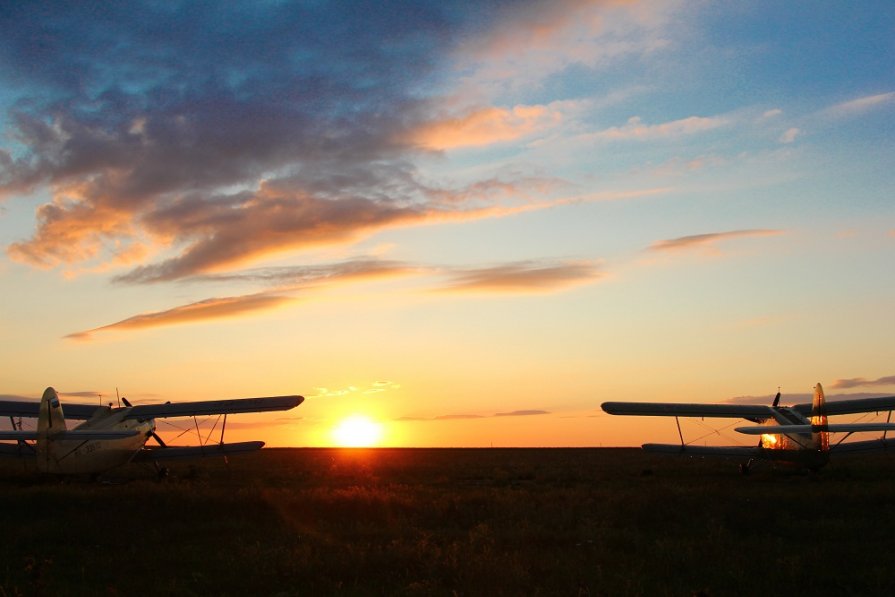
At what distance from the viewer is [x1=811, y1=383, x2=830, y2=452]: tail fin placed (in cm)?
2645

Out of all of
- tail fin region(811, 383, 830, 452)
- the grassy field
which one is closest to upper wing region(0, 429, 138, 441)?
the grassy field

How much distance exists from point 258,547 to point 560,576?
16.2ft

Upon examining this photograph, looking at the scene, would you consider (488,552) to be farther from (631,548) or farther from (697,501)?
(697,501)

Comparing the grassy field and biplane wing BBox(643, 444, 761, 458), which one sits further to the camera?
biplane wing BBox(643, 444, 761, 458)

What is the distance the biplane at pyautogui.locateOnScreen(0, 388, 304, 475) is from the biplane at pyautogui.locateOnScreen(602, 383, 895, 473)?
14.9m

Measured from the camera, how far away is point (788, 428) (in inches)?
1057

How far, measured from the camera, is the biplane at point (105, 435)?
2508 cm

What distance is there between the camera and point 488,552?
11648mm

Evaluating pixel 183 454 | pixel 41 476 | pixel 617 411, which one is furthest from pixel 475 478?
pixel 41 476

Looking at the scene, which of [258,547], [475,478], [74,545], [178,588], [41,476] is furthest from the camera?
[475,478]

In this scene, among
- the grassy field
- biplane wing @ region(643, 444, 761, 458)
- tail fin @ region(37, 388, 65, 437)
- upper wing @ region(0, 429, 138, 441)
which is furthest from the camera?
biplane wing @ region(643, 444, 761, 458)

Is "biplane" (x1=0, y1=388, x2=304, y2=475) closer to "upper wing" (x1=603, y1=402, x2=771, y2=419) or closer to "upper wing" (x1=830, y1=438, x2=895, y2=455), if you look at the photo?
"upper wing" (x1=603, y1=402, x2=771, y2=419)

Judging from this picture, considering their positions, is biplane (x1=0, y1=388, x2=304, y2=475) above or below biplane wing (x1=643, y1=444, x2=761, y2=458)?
above

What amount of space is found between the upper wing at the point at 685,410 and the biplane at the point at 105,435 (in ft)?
43.6
